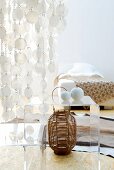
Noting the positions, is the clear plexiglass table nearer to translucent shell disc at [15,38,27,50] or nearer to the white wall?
translucent shell disc at [15,38,27,50]

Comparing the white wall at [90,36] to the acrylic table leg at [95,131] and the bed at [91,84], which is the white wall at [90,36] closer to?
the bed at [91,84]

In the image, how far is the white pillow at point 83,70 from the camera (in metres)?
5.14

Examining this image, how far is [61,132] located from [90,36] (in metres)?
3.56

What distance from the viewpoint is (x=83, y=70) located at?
522 cm

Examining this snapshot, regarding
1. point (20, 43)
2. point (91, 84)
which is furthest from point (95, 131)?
point (91, 84)

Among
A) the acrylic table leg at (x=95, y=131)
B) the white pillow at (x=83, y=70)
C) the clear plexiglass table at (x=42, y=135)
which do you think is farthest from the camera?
the white pillow at (x=83, y=70)

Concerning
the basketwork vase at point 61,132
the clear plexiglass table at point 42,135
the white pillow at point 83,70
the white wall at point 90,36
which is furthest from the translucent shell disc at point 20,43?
the white wall at point 90,36

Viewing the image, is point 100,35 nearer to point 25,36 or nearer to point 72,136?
point 72,136

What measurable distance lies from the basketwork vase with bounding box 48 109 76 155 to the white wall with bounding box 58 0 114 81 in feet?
10.9

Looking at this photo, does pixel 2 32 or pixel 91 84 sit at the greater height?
pixel 2 32

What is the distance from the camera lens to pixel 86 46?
5852 mm

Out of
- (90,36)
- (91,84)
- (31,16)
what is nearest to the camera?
(31,16)

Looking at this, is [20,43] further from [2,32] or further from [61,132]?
[61,132]

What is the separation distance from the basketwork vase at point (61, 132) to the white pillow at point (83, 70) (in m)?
2.56
